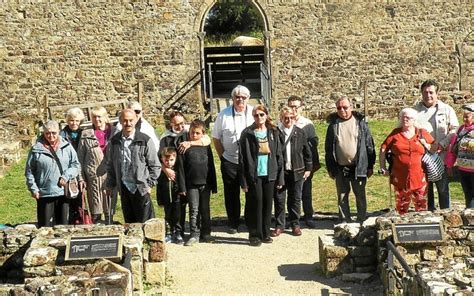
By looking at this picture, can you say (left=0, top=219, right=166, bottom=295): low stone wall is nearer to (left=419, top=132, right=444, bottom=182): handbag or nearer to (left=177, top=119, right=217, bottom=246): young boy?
(left=177, top=119, right=217, bottom=246): young boy

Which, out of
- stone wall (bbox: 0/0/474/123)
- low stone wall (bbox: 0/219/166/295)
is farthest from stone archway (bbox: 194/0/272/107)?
low stone wall (bbox: 0/219/166/295)

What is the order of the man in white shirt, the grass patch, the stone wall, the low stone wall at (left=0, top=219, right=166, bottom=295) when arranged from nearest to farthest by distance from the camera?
the low stone wall at (left=0, top=219, right=166, bottom=295), the man in white shirt, the grass patch, the stone wall

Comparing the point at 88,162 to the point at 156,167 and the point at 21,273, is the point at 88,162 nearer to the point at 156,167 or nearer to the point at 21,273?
the point at 156,167

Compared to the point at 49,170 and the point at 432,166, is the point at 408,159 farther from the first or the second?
the point at 49,170

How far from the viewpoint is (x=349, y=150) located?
29.2 ft

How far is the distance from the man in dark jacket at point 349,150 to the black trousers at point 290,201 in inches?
17.6

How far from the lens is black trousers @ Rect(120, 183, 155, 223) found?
27.3 feet

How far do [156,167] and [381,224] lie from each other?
244 centimetres

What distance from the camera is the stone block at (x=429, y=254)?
736cm

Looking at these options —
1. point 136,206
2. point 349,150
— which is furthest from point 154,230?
point 349,150

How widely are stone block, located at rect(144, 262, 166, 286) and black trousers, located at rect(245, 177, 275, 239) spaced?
147cm

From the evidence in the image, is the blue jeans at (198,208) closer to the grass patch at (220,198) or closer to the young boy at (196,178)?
the young boy at (196,178)

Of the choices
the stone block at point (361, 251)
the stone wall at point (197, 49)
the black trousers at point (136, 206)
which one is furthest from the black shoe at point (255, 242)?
the stone wall at point (197, 49)

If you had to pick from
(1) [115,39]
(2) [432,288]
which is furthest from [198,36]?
(2) [432,288]
